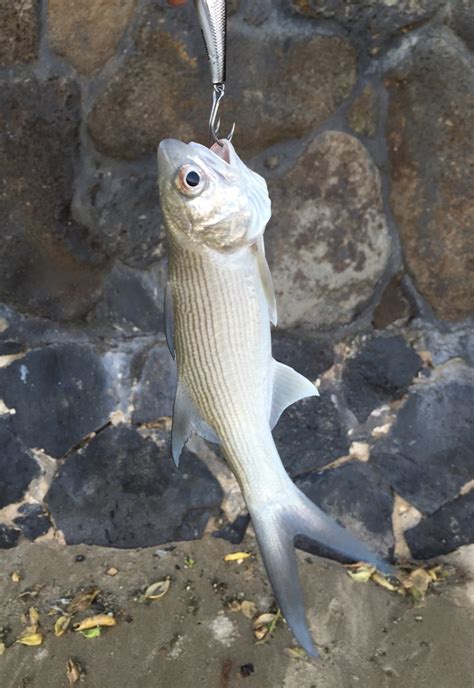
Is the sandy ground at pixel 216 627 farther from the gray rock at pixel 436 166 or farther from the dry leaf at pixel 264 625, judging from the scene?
the gray rock at pixel 436 166

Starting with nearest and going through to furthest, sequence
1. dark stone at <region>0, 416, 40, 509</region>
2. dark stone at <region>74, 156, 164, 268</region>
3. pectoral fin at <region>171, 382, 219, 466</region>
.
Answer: pectoral fin at <region>171, 382, 219, 466</region>, dark stone at <region>74, 156, 164, 268</region>, dark stone at <region>0, 416, 40, 509</region>

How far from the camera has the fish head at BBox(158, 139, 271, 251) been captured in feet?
3.95

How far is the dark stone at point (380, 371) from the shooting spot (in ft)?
7.13

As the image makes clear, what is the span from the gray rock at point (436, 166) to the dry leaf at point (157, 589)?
3.88 feet

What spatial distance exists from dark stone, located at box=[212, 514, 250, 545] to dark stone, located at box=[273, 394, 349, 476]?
0.22 meters

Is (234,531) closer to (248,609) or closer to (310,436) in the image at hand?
(248,609)

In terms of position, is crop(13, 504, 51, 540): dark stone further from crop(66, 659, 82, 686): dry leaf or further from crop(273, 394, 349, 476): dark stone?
crop(273, 394, 349, 476): dark stone

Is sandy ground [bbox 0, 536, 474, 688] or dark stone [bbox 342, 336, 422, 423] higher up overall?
dark stone [bbox 342, 336, 422, 423]

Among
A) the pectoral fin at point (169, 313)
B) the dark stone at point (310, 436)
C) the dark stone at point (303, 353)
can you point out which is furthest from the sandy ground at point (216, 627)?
the pectoral fin at point (169, 313)

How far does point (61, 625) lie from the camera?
6.68 feet

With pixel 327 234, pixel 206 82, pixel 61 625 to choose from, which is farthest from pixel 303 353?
pixel 61 625

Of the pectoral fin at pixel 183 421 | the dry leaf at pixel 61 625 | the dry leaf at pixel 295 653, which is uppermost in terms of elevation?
the pectoral fin at pixel 183 421

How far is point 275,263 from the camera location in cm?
205

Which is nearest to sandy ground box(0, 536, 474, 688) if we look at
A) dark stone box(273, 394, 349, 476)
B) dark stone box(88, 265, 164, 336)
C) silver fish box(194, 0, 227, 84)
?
dark stone box(273, 394, 349, 476)
